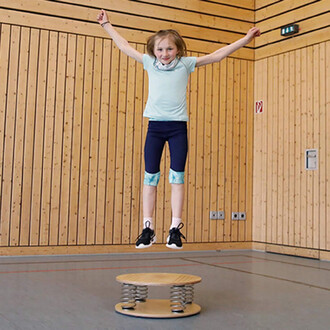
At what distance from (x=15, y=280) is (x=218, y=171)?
3951 millimetres

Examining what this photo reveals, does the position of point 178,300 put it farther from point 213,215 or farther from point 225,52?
point 213,215

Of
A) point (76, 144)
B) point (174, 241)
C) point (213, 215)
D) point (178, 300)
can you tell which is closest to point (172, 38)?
point (174, 241)

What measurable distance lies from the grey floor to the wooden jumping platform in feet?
0.21

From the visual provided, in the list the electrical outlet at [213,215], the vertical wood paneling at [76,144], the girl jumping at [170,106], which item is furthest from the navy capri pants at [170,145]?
the electrical outlet at [213,215]

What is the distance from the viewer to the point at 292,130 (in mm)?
7289

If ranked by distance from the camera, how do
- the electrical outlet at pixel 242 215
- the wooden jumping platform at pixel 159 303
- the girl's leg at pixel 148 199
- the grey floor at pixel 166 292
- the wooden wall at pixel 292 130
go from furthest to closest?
1. the electrical outlet at pixel 242 215
2. the wooden wall at pixel 292 130
3. the girl's leg at pixel 148 199
4. the wooden jumping platform at pixel 159 303
5. the grey floor at pixel 166 292

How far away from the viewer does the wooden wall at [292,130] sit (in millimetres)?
6820

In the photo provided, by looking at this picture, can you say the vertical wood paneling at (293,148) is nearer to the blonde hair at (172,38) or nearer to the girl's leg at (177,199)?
the girl's leg at (177,199)

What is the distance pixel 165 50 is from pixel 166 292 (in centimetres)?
212

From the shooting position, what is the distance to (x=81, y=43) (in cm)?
688

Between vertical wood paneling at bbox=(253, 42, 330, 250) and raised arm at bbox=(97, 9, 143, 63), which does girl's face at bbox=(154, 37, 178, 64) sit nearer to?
raised arm at bbox=(97, 9, 143, 63)

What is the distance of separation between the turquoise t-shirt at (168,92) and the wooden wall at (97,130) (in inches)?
137

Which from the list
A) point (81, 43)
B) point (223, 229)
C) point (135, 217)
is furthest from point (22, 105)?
point (223, 229)

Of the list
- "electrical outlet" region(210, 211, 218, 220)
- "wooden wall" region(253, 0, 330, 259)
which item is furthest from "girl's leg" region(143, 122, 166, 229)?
"electrical outlet" region(210, 211, 218, 220)
